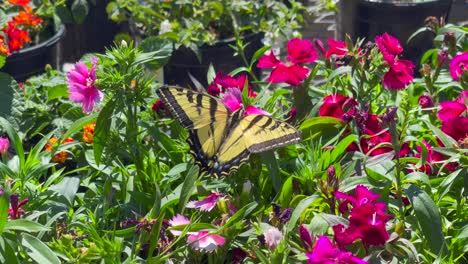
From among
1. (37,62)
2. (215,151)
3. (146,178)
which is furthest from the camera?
(37,62)

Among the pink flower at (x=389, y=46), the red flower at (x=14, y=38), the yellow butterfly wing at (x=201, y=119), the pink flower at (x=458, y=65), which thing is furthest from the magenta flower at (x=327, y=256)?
the red flower at (x=14, y=38)

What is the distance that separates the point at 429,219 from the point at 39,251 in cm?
63

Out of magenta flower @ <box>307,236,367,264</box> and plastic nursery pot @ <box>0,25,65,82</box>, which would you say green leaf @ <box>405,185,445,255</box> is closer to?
magenta flower @ <box>307,236,367,264</box>

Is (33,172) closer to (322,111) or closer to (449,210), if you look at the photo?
(322,111)

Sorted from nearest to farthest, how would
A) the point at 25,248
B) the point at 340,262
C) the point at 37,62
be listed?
the point at 340,262 → the point at 25,248 → the point at 37,62

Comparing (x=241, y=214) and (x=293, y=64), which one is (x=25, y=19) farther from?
(x=241, y=214)

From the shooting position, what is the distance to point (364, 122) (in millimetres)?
1795

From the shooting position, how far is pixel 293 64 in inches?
75.0

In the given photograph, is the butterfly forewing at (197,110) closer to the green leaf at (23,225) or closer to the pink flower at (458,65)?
the green leaf at (23,225)

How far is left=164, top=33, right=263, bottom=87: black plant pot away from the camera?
3.58 m

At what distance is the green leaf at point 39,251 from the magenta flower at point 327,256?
1.29 feet

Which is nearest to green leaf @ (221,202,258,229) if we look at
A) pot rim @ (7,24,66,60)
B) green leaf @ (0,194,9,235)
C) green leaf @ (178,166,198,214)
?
green leaf @ (178,166,198,214)

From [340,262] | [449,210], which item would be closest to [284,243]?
[340,262]

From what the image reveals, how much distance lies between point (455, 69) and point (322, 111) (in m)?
0.37
